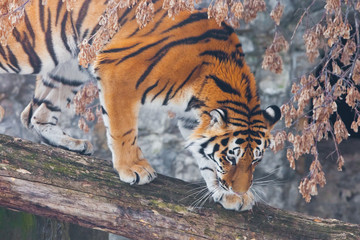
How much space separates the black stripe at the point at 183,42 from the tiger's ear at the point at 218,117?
1.68 ft

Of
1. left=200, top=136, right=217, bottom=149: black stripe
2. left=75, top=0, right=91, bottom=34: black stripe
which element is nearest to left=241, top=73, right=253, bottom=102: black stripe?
left=200, top=136, right=217, bottom=149: black stripe

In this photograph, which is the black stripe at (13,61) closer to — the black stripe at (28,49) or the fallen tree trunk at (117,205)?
the black stripe at (28,49)

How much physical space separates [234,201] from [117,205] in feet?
2.56

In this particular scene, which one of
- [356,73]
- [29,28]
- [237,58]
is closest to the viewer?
[237,58]

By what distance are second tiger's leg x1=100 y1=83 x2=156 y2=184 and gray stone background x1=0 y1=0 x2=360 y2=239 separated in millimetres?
2052

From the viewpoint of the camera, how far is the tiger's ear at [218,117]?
3.30 metres

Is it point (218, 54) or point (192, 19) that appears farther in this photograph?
point (192, 19)

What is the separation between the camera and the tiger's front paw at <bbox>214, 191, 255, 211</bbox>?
3.47 metres

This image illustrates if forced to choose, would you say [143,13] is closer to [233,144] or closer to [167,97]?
[167,97]

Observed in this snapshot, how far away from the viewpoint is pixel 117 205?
332 centimetres

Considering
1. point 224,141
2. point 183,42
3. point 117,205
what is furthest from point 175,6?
point 117,205

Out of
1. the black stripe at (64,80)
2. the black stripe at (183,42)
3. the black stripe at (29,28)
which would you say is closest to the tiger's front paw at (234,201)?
the black stripe at (183,42)

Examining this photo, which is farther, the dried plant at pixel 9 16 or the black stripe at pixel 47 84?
the black stripe at pixel 47 84

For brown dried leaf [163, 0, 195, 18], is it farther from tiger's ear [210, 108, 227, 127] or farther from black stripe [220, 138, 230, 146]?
black stripe [220, 138, 230, 146]
